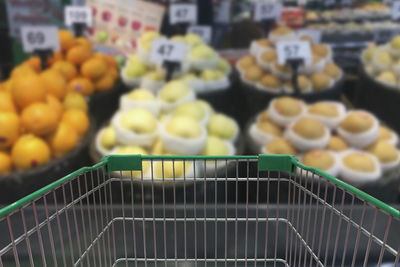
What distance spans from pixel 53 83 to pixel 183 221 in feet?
3.79

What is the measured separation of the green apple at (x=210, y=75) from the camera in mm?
2195

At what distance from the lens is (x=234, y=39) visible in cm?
276

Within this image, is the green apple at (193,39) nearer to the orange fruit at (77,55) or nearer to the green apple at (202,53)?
the green apple at (202,53)

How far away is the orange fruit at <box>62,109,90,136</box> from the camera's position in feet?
5.55

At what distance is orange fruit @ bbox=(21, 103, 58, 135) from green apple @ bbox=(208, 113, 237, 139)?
0.67m

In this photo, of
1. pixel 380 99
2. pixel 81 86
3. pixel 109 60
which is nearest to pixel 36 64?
pixel 81 86

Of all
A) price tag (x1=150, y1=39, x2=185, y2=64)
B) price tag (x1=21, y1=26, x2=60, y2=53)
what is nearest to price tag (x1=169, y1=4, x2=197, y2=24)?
price tag (x1=150, y1=39, x2=185, y2=64)

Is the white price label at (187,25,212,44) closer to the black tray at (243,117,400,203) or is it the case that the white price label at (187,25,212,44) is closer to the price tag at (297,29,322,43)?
the price tag at (297,29,322,43)

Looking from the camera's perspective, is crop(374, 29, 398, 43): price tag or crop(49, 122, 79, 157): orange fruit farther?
crop(374, 29, 398, 43): price tag

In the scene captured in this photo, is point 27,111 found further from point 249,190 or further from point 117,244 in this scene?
point 249,190

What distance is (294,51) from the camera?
2.00 meters

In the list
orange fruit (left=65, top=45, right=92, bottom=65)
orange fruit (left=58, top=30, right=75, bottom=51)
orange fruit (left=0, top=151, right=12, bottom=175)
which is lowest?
orange fruit (left=0, top=151, right=12, bottom=175)

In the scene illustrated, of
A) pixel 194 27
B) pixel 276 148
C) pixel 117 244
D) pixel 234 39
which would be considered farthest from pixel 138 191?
pixel 234 39

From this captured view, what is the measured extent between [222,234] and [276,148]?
0.70 metres
